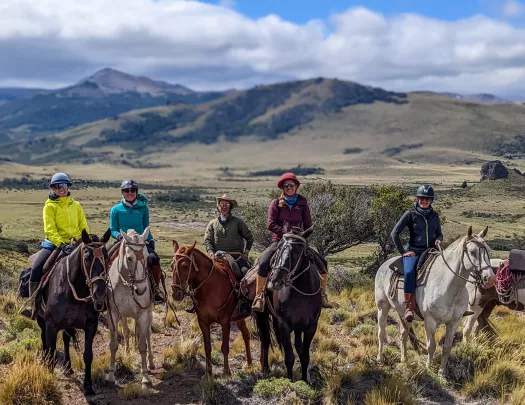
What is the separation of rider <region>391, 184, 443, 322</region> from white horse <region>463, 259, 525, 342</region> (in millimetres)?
1911

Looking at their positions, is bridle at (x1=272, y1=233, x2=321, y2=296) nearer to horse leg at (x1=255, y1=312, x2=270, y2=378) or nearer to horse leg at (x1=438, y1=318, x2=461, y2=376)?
horse leg at (x1=255, y1=312, x2=270, y2=378)

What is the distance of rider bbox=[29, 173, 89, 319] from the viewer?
9.20 meters

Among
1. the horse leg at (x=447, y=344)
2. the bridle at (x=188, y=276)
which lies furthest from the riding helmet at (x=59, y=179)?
the horse leg at (x=447, y=344)

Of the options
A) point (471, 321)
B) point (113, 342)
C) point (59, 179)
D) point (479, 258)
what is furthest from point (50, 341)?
point (471, 321)

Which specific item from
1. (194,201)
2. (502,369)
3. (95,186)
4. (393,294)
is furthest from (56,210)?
(95,186)

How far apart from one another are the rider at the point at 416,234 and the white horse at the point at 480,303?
1911 mm

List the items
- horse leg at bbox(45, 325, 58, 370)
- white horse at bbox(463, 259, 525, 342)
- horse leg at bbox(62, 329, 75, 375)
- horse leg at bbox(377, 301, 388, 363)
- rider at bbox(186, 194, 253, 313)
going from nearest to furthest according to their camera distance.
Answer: horse leg at bbox(45, 325, 58, 370) < horse leg at bbox(62, 329, 75, 375) < rider at bbox(186, 194, 253, 313) < horse leg at bbox(377, 301, 388, 363) < white horse at bbox(463, 259, 525, 342)

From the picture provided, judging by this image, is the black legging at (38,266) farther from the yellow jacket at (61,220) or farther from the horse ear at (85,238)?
the horse ear at (85,238)

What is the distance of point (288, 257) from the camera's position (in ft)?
27.2

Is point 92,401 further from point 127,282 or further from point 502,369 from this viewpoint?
point 502,369

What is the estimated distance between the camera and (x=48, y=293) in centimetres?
894

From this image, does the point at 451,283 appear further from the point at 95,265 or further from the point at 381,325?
the point at 95,265

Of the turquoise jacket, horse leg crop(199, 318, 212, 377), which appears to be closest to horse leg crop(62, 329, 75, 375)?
the turquoise jacket

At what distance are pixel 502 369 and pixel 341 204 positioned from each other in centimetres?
2056
